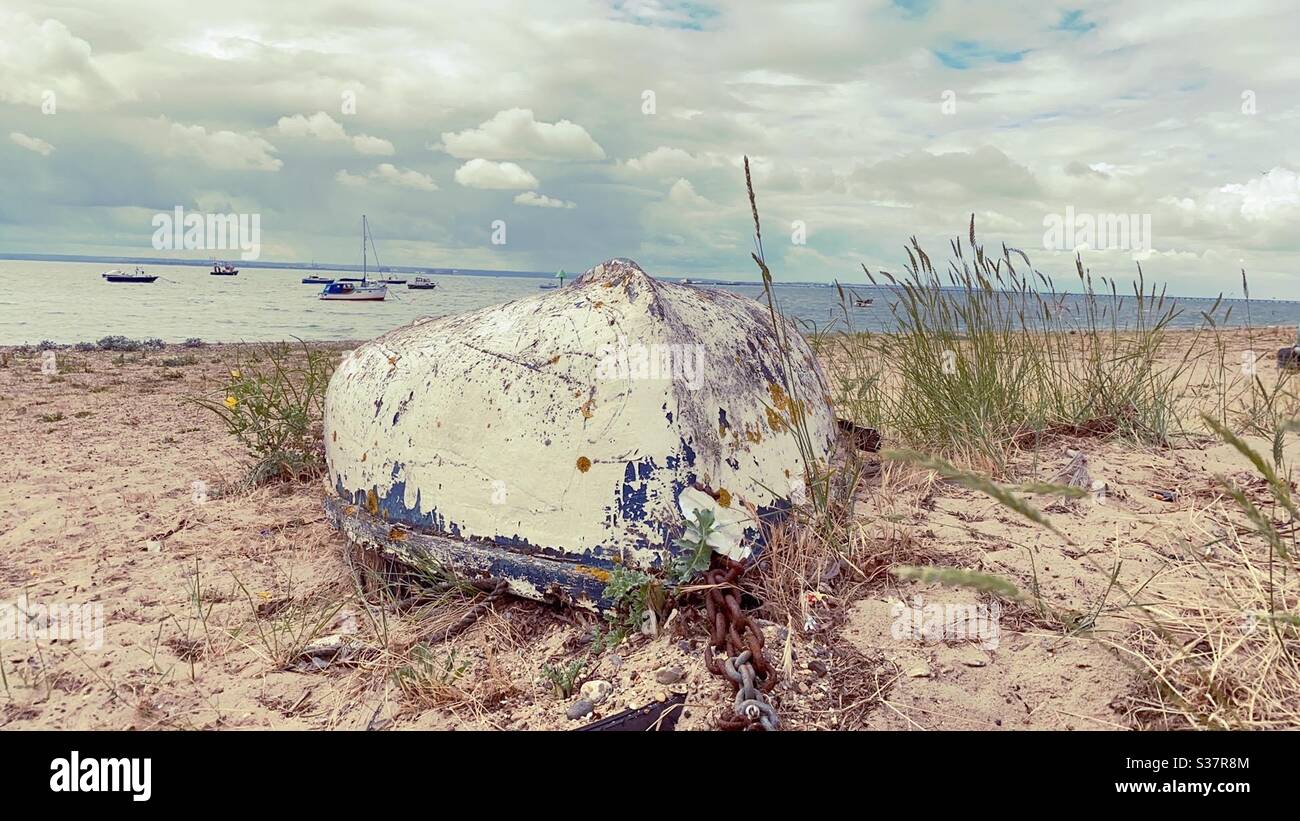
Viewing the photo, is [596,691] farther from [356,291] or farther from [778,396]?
[356,291]

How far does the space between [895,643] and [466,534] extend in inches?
55.5

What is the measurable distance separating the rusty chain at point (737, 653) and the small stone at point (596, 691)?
308 millimetres

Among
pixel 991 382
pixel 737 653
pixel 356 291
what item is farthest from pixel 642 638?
pixel 356 291

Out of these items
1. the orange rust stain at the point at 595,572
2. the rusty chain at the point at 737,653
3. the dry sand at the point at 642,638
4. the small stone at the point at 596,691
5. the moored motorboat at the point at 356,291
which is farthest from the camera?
the moored motorboat at the point at 356,291

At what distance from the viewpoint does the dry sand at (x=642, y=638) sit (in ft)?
6.53

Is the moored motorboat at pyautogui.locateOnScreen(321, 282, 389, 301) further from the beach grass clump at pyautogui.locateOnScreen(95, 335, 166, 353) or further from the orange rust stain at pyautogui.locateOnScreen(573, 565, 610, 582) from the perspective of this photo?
the orange rust stain at pyautogui.locateOnScreen(573, 565, 610, 582)

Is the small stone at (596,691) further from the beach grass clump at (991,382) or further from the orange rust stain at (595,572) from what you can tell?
the beach grass clump at (991,382)

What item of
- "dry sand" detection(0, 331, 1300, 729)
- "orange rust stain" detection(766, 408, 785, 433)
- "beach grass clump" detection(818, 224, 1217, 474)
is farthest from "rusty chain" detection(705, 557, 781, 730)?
"beach grass clump" detection(818, 224, 1217, 474)

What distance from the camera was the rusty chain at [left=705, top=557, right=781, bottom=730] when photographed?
73.1 inches

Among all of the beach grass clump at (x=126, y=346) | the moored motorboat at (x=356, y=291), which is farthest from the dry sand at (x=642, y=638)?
the moored motorboat at (x=356, y=291)

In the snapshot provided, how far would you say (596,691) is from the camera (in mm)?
2152

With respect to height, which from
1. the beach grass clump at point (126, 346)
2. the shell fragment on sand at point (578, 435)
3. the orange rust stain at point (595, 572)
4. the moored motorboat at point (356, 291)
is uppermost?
the moored motorboat at point (356, 291)

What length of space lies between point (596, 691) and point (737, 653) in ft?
1.38

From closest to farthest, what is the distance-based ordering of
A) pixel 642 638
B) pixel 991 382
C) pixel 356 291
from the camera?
pixel 642 638 < pixel 991 382 < pixel 356 291
